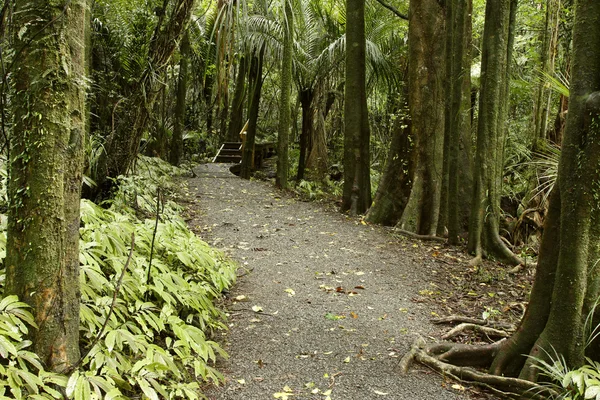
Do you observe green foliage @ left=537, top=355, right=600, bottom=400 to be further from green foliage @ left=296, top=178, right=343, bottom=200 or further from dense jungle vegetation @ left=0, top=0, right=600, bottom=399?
green foliage @ left=296, top=178, right=343, bottom=200

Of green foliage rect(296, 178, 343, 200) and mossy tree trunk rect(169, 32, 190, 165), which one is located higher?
mossy tree trunk rect(169, 32, 190, 165)

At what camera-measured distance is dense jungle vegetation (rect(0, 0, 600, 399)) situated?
239 centimetres

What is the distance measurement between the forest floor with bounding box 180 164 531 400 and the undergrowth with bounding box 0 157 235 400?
311mm

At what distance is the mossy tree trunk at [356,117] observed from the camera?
9479 mm

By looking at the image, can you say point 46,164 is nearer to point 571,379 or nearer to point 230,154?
point 571,379

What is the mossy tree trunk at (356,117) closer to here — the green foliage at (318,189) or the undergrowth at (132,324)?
the green foliage at (318,189)

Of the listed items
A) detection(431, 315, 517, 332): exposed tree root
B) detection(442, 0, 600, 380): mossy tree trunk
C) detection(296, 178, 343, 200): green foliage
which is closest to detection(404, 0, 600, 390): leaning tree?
detection(442, 0, 600, 380): mossy tree trunk

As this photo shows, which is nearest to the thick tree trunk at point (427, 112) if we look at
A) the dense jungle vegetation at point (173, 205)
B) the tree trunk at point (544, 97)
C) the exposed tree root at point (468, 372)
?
the dense jungle vegetation at point (173, 205)

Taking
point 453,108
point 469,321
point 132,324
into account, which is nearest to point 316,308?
point 469,321

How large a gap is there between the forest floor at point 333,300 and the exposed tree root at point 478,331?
164 millimetres

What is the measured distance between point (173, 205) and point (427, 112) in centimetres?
475

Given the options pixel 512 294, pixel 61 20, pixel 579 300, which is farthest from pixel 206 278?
pixel 512 294

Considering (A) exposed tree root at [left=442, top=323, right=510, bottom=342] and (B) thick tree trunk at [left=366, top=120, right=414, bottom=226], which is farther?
(B) thick tree trunk at [left=366, top=120, right=414, bottom=226]

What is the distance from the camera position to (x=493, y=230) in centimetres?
761
